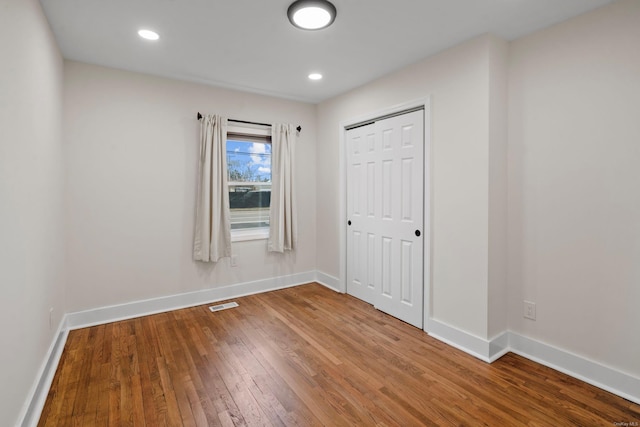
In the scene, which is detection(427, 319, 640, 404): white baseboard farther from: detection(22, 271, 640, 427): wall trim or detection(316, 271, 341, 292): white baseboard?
detection(316, 271, 341, 292): white baseboard

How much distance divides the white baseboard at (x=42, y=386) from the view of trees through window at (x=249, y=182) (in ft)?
6.65

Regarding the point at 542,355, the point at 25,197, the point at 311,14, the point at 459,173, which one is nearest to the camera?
the point at 25,197

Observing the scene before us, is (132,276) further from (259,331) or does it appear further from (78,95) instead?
(78,95)

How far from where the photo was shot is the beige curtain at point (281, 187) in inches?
161

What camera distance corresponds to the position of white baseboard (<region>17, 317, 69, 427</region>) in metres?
1.72

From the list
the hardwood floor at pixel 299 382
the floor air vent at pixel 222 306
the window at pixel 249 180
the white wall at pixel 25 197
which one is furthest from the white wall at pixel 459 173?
the white wall at pixel 25 197

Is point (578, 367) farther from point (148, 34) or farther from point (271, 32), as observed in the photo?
point (148, 34)

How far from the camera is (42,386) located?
6.59ft

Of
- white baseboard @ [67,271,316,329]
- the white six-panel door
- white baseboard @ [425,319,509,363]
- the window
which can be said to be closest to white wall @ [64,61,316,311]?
white baseboard @ [67,271,316,329]

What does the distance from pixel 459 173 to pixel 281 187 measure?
221 cm

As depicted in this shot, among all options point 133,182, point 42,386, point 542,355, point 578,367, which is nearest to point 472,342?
point 542,355

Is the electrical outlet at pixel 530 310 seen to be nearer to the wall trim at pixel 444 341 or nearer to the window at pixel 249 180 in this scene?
the wall trim at pixel 444 341

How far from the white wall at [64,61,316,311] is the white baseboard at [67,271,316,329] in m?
0.07

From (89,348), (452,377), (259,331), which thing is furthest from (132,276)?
(452,377)
